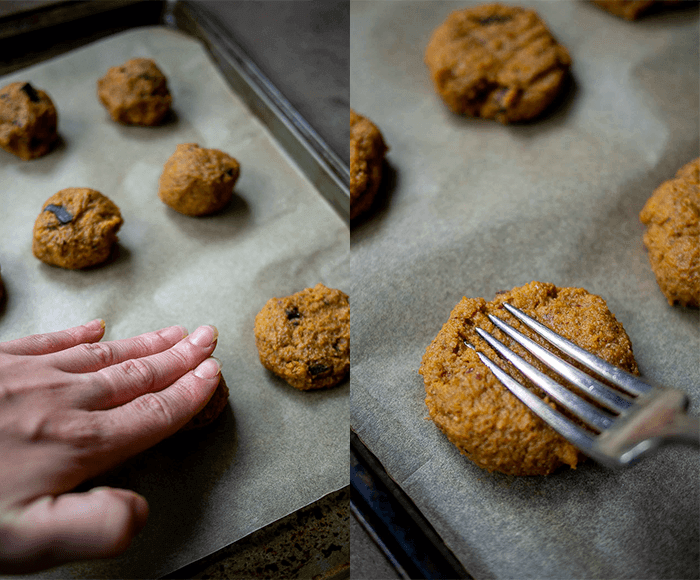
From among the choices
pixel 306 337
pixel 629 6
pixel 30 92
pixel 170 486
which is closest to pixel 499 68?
pixel 629 6

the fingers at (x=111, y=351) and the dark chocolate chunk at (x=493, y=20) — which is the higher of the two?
the dark chocolate chunk at (x=493, y=20)

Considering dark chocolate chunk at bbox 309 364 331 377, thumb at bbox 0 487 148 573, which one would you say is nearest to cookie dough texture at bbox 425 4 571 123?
dark chocolate chunk at bbox 309 364 331 377

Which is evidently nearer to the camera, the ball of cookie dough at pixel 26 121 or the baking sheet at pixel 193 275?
the baking sheet at pixel 193 275

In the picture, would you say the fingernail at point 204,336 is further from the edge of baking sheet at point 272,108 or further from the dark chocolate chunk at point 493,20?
the dark chocolate chunk at point 493,20

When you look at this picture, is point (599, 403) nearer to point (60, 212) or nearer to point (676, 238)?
point (676, 238)

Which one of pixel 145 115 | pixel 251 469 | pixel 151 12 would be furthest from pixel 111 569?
pixel 151 12

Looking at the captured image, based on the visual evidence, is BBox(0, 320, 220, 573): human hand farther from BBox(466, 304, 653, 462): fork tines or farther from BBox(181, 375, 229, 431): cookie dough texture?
BBox(466, 304, 653, 462): fork tines

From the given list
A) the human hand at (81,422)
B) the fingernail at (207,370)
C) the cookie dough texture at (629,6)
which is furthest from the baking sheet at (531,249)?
the human hand at (81,422)
